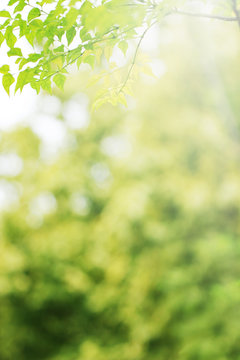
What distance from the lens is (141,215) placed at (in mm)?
5336

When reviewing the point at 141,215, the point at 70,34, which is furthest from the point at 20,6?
the point at 141,215

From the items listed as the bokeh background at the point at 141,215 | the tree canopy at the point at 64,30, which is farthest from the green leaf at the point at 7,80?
the bokeh background at the point at 141,215

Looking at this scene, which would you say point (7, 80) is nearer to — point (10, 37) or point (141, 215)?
point (10, 37)

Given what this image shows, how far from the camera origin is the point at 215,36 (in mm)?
6262

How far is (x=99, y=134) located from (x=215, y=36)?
9.43 feet

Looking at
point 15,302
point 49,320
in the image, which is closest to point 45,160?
point 15,302

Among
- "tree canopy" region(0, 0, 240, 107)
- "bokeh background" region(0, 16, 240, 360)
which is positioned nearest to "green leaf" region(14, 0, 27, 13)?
"tree canopy" region(0, 0, 240, 107)

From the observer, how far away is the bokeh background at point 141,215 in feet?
17.1

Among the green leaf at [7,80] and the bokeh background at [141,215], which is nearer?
the green leaf at [7,80]

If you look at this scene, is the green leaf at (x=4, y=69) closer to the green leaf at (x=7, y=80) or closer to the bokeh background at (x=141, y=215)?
the green leaf at (x=7, y=80)

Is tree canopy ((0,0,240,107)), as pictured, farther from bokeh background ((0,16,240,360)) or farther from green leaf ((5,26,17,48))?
bokeh background ((0,16,240,360))

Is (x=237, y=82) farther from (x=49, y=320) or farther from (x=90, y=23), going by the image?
(x=49, y=320)

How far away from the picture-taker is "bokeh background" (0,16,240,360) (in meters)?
5.21

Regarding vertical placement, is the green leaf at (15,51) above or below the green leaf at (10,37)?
below
